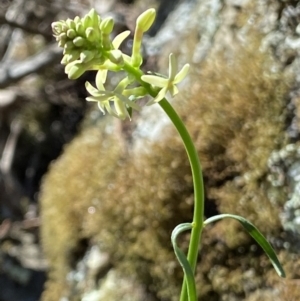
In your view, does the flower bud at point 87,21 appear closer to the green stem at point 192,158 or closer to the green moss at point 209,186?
the green stem at point 192,158

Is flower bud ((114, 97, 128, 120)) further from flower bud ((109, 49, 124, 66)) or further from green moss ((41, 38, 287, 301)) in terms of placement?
green moss ((41, 38, 287, 301))

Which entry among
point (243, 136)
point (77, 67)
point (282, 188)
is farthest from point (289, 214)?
point (77, 67)

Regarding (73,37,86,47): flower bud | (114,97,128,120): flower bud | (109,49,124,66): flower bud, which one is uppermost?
(73,37,86,47): flower bud

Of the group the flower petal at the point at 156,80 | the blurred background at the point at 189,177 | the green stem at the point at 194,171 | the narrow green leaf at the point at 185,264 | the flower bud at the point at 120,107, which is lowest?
the blurred background at the point at 189,177

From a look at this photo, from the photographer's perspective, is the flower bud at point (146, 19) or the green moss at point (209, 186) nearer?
the flower bud at point (146, 19)

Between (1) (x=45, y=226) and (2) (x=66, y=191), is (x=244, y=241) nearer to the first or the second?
(2) (x=66, y=191)

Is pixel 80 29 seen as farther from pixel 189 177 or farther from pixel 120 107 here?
pixel 189 177

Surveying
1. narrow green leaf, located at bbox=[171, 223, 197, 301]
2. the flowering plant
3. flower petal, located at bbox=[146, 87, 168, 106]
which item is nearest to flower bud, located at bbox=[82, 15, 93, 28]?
the flowering plant

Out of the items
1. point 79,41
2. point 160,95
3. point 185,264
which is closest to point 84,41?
point 79,41

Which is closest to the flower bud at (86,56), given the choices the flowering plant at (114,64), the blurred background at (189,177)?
the flowering plant at (114,64)

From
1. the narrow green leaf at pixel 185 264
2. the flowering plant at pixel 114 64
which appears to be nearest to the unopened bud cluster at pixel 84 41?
the flowering plant at pixel 114 64

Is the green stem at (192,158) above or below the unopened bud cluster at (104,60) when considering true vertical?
below
